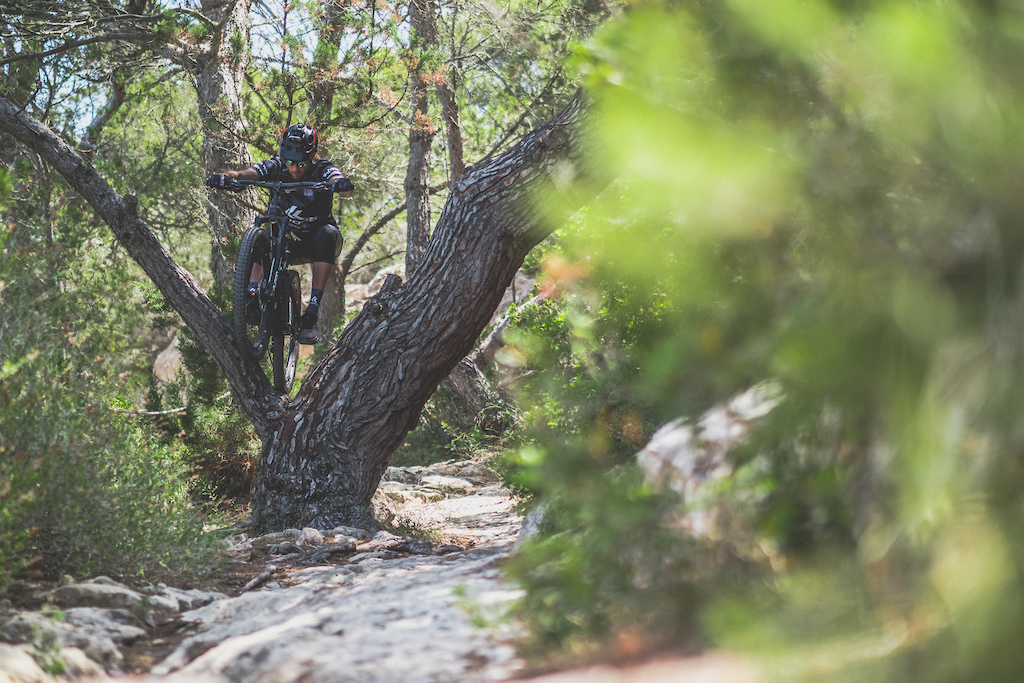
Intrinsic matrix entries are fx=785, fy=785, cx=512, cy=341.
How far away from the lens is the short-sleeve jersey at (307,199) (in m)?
5.88

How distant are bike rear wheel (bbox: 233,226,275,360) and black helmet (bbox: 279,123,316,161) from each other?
1.95 ft

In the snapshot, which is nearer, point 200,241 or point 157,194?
point 157,194

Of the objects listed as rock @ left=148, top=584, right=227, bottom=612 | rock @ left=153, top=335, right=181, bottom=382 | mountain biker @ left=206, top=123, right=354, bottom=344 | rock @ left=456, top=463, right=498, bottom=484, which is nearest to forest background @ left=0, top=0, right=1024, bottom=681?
rock @ left=148, top=584, right=227, bottom=612

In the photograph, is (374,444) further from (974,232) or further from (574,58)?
(974,232)

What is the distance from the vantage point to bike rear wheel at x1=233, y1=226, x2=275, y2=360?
18.8ft

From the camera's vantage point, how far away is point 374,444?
17.9ft

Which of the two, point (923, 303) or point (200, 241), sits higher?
point (200, 241)

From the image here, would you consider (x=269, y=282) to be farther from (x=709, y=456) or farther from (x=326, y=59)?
(x=709, y=456)

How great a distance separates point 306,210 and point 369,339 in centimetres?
124

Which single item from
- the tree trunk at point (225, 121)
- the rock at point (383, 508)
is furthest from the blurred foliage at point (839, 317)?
the tree trunk at point (225, 121)

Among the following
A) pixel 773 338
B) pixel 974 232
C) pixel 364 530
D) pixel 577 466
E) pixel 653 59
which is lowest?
pixel 364 530

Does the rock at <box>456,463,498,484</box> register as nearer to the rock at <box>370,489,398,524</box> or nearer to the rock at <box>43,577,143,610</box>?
the rock at <box>370,489,398,524</box>

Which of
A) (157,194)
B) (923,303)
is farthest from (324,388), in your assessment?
(157,194)

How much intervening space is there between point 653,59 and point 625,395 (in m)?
2.34
